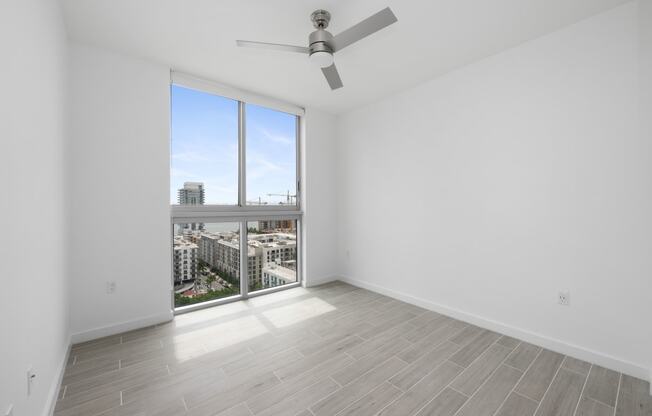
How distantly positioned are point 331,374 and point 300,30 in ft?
8.85

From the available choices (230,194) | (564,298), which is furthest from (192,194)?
(564,298)

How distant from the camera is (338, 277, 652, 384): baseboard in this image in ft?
6.43

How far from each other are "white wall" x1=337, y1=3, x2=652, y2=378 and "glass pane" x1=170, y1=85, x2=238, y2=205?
6.81 feet

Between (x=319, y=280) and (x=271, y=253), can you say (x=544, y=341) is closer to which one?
(x=319, y=280)

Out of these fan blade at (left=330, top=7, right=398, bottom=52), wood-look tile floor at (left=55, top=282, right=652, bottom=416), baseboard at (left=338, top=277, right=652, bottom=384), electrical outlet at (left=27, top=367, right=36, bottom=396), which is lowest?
wood-look tile floor at (left=55, top=282, right=652, bottom=416)

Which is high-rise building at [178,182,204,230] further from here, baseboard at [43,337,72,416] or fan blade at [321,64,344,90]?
fan blade at [321,64,344,90]

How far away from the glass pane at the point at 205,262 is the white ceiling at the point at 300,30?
1.77 m

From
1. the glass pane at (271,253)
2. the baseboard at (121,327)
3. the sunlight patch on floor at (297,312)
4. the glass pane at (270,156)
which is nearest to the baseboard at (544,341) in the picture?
the sunlight patch on floor at (297,312)

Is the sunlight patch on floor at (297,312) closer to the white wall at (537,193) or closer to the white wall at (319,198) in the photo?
the white wall at (319,198)

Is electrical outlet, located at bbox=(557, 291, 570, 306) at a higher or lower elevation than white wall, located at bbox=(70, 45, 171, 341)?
lower

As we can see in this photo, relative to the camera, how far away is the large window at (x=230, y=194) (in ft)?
10.3

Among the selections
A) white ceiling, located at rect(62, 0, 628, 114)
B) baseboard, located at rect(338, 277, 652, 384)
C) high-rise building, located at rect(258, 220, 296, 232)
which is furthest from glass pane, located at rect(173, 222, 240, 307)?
baseboard, located at rect(338, 277, 652, 384)

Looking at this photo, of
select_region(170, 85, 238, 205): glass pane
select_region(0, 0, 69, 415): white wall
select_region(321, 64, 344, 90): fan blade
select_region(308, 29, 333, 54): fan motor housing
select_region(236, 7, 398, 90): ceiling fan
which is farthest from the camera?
select_region(170, 85, 238, 205): glass pane

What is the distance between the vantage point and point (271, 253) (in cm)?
391
